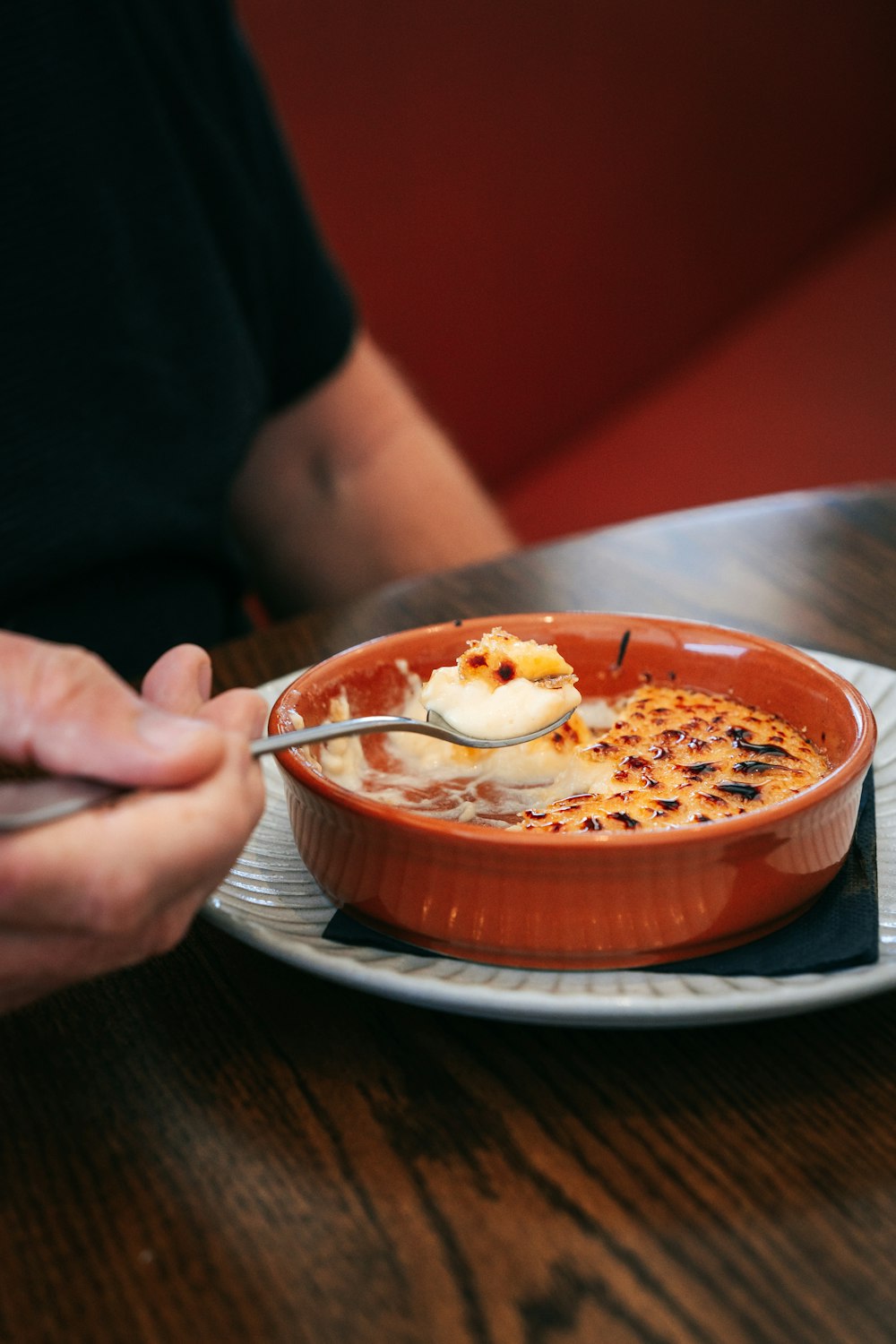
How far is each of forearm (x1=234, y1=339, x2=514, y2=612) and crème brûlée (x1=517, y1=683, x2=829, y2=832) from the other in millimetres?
733

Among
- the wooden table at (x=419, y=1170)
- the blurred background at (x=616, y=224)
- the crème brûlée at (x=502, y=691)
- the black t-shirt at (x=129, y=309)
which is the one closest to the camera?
the wooden table at (x=419, y=1170)

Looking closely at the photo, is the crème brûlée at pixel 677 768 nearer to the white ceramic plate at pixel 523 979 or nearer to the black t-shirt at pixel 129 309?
the white ceramic plate at pixel 523 979

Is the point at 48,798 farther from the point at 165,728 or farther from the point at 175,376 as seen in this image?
the point at 175,376

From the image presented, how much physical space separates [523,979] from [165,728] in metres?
0.19

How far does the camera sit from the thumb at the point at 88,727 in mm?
436

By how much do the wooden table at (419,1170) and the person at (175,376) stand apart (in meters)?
0.33

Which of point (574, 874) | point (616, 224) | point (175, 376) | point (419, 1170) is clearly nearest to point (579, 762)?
point (574, 874)

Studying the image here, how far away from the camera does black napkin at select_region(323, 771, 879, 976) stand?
1.63 ft

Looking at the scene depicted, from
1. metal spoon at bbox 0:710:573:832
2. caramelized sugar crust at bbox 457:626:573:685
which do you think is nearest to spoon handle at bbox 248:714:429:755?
metal spoon at bbox 0:710:573:832

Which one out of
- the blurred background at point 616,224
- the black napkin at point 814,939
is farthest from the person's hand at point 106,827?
the blurred background at point 616,224

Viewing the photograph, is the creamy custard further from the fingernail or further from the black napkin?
the fingernail

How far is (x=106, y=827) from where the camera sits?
1.40 ft

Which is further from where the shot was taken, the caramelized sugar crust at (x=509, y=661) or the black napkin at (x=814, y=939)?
the caramelized sugar crust at (x=509, y=661)

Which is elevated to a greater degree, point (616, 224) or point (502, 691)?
point (502, 691)
